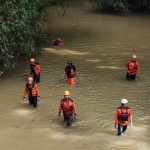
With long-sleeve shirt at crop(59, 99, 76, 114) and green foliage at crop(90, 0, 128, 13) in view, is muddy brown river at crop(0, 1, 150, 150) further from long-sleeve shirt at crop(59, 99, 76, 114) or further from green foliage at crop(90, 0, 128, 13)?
green foliage at crop(90, 0, 128, 13)

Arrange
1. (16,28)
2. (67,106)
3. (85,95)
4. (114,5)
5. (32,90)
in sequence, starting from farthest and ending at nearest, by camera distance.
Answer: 1. (114,5)
2. (16,28)
3. (85,95)
4. (32,90)
5. (67,106)

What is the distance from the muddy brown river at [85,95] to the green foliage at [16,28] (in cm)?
132

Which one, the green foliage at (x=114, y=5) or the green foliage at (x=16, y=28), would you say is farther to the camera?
the green foliage at (x=114, y=5)

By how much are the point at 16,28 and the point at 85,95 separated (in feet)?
13.6

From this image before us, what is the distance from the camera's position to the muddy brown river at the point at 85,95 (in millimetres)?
12023

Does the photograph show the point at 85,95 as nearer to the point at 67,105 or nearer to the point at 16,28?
the point at 67,105

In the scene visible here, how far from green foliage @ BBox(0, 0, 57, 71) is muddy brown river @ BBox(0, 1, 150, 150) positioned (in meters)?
1.32

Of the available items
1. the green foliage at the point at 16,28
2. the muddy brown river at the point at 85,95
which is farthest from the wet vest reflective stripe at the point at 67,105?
the green foliage at the point at 16,28

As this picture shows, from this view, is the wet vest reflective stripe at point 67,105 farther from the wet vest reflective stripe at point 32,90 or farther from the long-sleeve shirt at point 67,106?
the wet vest reflective stripe at point 32,90

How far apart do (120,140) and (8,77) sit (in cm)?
751

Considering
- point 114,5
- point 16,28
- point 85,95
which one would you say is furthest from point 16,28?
point 114,5

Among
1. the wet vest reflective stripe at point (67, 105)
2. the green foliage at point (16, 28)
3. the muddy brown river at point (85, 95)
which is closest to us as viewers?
the muddy brown river at point (85, 95)

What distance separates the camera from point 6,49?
1559 cm

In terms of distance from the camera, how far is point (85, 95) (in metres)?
15.6
